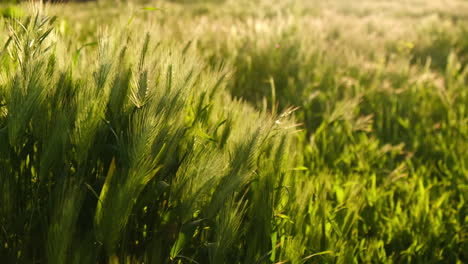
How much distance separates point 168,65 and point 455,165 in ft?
5.25

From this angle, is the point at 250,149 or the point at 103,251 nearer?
the point at 103,251

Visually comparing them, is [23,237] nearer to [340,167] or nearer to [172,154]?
[172,154]

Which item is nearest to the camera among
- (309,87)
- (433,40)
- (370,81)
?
(309,87)

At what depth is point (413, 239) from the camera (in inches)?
65.8

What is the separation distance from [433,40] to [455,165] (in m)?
3.37

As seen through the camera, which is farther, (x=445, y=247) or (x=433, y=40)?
(x=433, y=40)

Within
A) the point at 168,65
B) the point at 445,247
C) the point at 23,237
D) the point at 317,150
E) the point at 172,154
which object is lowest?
the point at 445,247

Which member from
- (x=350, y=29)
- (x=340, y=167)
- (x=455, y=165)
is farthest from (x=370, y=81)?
(x=350, y=29)

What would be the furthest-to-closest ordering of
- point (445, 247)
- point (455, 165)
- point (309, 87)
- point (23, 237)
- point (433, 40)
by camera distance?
point (433, 40), point (309, 87), point (455, 165), point (445, 247), point (23, 237)

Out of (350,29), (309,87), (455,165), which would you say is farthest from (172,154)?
(350,29)

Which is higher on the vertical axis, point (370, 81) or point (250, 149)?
point (250, 149)

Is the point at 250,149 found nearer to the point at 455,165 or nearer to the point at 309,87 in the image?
the point at 455,165

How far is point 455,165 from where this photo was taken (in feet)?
7.33

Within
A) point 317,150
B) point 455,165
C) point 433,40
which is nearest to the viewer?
point 317,150
